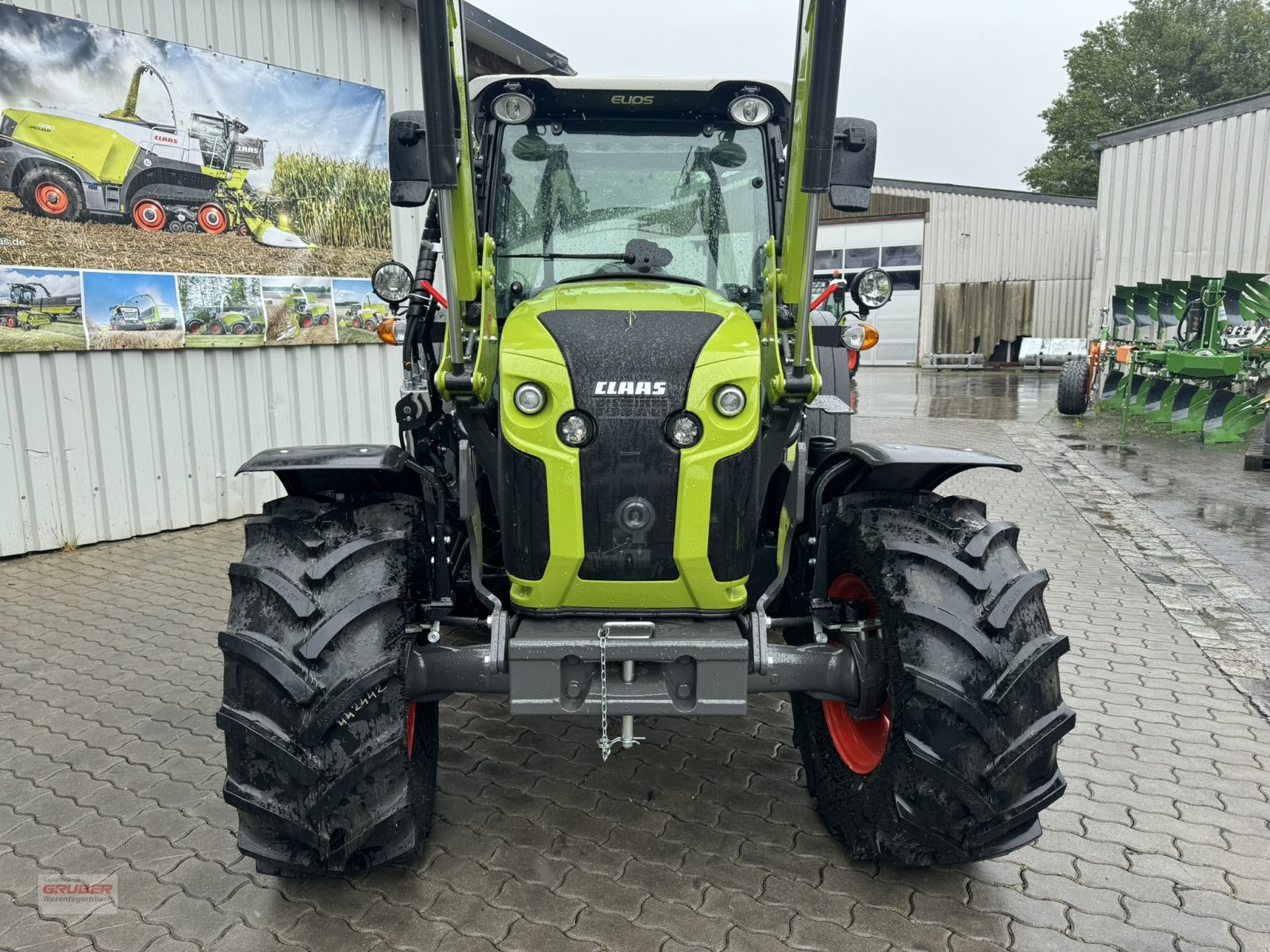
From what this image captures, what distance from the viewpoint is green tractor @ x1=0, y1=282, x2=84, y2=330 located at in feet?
20.5

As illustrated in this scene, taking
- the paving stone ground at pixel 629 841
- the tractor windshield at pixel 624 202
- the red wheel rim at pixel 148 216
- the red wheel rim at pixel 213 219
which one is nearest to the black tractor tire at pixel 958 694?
the paving stone ground at pixel 629 841

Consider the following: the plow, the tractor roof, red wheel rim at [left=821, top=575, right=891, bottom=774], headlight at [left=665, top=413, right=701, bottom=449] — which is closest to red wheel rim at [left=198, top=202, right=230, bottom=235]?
the tractor roof

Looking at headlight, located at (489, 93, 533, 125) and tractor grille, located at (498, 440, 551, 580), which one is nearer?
tractor grille, located at (498, 440, 551, 580)

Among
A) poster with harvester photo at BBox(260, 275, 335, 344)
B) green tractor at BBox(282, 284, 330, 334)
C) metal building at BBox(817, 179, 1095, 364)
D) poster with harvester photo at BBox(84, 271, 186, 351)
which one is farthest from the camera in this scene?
metal building at BBox(817, 179, 1095, 364)

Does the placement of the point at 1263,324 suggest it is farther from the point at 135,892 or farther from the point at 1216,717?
the point at 135,892

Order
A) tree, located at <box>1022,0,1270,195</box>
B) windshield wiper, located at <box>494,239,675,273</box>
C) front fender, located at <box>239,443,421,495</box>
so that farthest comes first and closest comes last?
1. tree, located at <box>1022,0,1270,195</box>
2. windshield wiper, located at <box>494,239,675,273</box>
3. front fender, located at <box>239,443,421,495</box>

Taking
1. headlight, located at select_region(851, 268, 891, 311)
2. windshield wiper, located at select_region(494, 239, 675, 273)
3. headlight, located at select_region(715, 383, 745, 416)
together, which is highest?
windshield wiper, located at select_region(494, 239, 675, 273)

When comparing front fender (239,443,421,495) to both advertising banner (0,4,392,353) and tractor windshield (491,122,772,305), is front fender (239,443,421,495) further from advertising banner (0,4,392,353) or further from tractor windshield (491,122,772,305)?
advertising banner (0,4,392,353)

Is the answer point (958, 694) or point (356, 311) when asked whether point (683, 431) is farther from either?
point (356, 311)

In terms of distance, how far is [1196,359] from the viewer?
1176 cm

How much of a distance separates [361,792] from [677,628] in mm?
954

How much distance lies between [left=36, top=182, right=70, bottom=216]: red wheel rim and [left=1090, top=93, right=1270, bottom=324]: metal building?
17.9 metres

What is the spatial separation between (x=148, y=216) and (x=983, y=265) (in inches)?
986

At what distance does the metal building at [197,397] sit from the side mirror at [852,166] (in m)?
5.15
